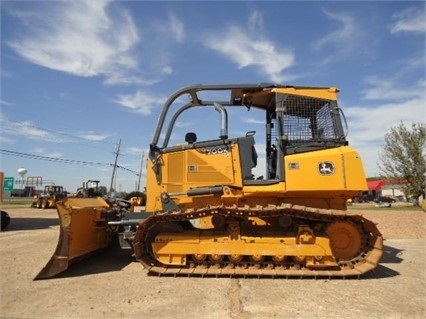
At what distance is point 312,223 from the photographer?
8133 mm

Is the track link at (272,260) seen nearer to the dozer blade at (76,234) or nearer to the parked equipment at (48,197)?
the dozer blade at (76,234)

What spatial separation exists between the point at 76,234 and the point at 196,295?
10.1 feet

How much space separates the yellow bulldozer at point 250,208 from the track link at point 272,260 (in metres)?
0.02

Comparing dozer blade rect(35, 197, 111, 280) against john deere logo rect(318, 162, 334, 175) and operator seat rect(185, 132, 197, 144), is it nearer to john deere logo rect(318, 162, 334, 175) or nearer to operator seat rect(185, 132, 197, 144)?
operator seat rect(185, 132, 197, 144)

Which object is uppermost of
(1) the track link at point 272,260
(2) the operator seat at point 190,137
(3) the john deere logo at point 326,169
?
(2) the operator seat at point 190,137

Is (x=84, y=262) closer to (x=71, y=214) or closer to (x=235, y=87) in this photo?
(x=71, y=214)

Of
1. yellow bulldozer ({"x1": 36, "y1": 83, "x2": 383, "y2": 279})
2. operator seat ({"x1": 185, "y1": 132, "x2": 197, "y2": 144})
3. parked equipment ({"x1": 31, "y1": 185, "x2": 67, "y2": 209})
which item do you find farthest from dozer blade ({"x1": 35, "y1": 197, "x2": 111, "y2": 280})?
parked equipment ({"x1": 31, "y1": 185, "x2": 67, "y2": 209})

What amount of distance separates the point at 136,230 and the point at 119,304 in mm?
2591

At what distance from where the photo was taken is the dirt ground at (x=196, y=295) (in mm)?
5410

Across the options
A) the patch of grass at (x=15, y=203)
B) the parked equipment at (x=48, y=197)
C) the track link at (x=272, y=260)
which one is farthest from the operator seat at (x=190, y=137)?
the parked equipment at (x=48, y=197)

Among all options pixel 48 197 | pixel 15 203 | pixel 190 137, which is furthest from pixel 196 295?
pixel 15 203

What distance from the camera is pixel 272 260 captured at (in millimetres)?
7832

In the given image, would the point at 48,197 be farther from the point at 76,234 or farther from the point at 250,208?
the point at 250,208

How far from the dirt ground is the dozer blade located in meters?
0.26
